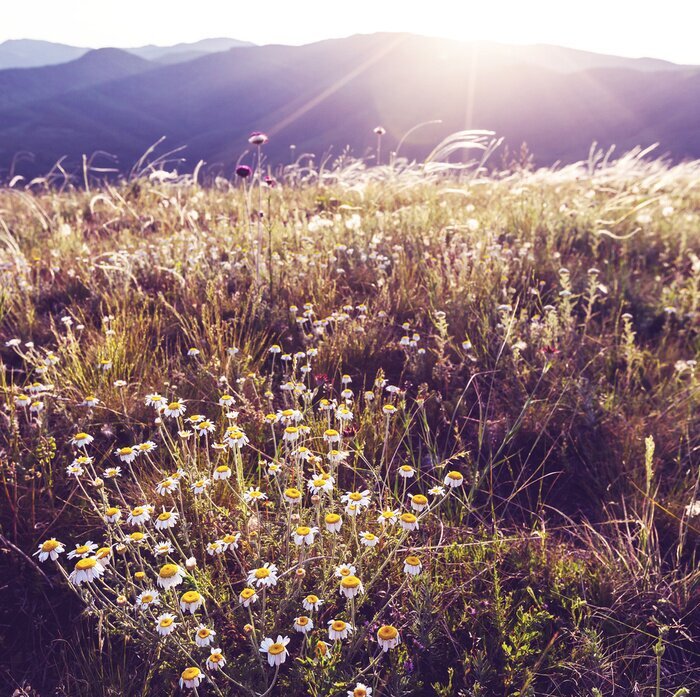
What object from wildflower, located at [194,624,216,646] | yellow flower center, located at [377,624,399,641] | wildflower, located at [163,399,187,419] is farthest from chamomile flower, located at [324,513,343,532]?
wildflower, located at [163,399,187,419]

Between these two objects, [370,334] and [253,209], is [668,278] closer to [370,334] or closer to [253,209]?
[370,334]

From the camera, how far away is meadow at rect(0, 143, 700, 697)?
1495mm

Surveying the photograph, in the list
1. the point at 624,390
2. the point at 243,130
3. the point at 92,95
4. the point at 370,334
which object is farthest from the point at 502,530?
the point at 92,95

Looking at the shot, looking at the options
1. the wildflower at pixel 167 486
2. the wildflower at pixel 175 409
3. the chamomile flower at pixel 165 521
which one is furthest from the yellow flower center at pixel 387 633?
the wildflower at pixel 175 409

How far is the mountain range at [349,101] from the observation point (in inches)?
3514

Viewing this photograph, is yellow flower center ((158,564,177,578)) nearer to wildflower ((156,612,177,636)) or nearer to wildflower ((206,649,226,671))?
wildflower ((156,612,177,636))

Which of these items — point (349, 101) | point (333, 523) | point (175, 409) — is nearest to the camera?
point (333, 523)

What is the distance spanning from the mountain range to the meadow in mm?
58769

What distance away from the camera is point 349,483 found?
84.3 inches

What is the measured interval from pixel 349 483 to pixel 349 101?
5367 inches

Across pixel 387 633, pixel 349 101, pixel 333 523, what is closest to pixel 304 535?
pixel 333 523

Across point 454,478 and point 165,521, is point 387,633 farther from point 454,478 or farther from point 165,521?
point 165,521

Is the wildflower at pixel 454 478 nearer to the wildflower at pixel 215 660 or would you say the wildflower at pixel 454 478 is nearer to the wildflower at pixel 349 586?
the wildflower at pixel 349 586

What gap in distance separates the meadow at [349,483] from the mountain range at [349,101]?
5877 cm
